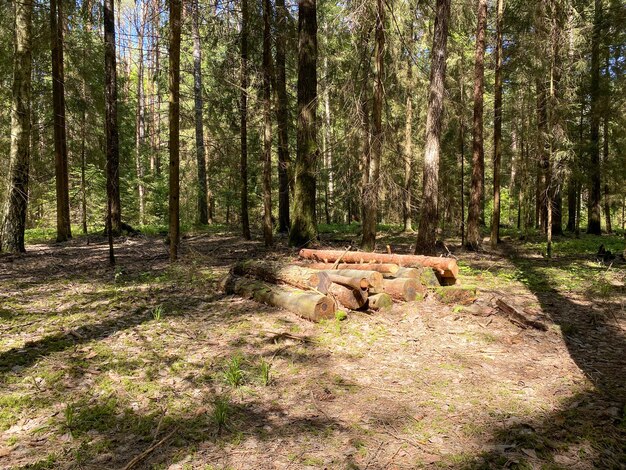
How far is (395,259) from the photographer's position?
816 centimetres

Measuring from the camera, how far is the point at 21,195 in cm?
1048

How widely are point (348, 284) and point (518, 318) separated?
2754 millimetres

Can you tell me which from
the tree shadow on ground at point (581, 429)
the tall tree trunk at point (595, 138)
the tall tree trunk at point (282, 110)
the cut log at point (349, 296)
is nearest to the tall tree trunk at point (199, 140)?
the tall tree trunk at point (282, 110)

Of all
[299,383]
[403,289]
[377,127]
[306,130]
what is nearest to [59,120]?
[306,130]

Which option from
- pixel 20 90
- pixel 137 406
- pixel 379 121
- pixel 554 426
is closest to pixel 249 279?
pixel 137 406

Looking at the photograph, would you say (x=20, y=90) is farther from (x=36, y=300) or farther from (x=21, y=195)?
(x=36, y=300)

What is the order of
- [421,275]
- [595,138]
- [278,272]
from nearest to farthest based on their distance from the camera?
[421,275]
[278,272]
[595,138]

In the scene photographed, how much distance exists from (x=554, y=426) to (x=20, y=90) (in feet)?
44.9

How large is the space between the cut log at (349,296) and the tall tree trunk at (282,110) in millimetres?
7629

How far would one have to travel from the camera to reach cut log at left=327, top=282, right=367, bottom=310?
6.62 meters

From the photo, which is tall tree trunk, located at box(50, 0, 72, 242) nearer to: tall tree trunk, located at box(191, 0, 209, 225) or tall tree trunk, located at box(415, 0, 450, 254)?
tall tree trunk, located at box(191, 0, 209, 225)

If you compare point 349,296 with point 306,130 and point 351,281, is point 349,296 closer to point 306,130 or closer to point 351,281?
point 351,281

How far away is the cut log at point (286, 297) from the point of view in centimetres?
623

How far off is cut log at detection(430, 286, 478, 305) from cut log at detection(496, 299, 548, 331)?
47cm
